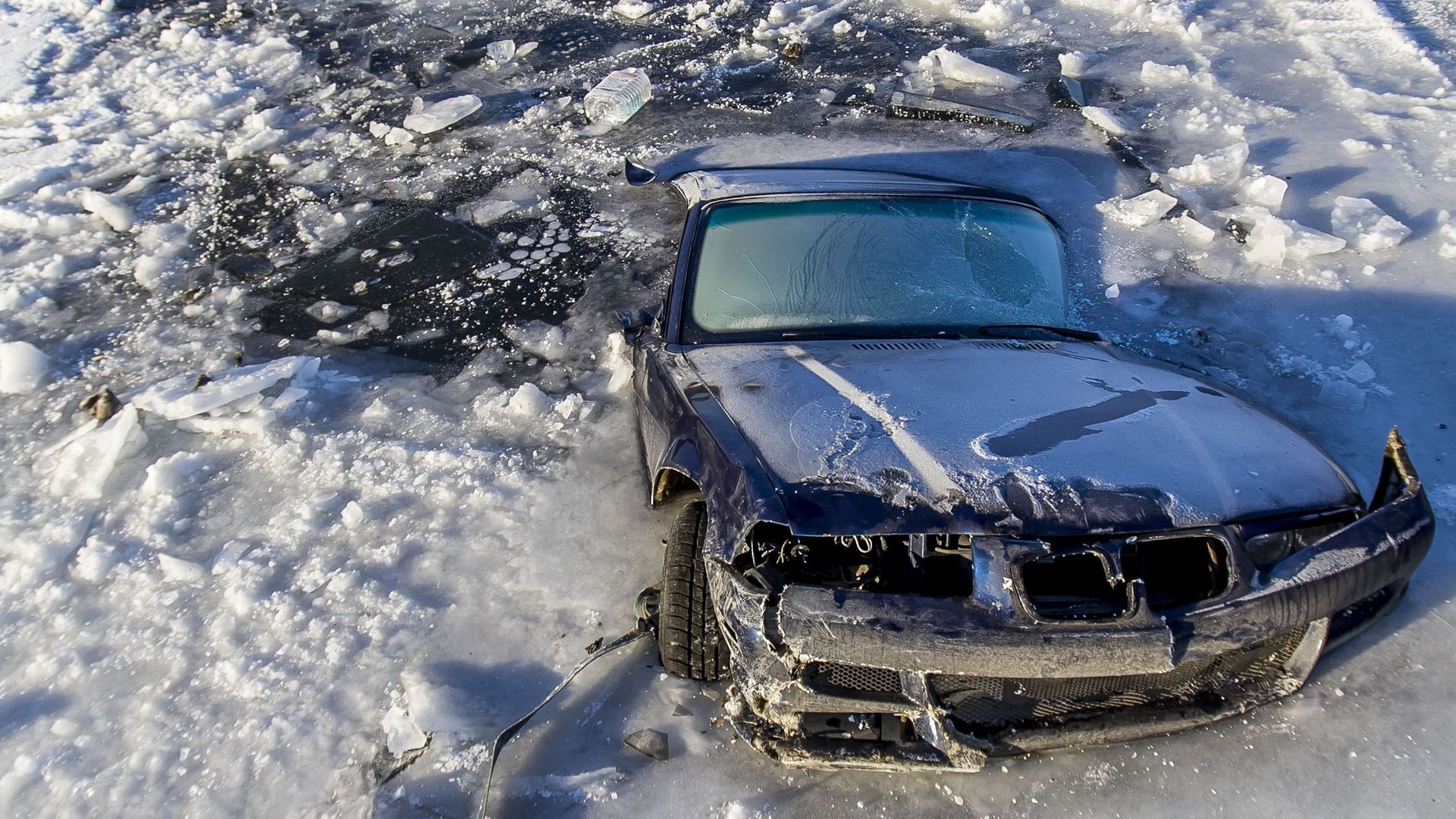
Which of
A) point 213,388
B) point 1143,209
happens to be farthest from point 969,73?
point 213,388

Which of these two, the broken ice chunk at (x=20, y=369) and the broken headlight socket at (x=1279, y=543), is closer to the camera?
the broken headlight socket at (x=1279, y=543)

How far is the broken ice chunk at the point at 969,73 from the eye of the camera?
7.13 metres

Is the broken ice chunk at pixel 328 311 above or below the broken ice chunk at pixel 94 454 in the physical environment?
below

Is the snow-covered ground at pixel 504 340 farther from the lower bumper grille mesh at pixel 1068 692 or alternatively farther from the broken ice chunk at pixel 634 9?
the lower bumper grille mesh at pixel 1068 692

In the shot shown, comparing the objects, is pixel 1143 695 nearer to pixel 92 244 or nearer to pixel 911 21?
pixel 92 244

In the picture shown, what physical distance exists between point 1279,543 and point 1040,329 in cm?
128

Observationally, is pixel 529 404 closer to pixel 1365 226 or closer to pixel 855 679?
pixel 855 679

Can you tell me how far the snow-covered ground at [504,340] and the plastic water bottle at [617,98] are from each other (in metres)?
0.16

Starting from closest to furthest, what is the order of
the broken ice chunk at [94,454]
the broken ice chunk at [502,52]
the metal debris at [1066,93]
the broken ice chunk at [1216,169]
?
the broken ice chunk at [94,454]
the broken ice chunk at [1216,169]
the metal debris at [1066,93]
the broken ice chunk at [502,52]

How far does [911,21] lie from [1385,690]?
→ 699 centimetres

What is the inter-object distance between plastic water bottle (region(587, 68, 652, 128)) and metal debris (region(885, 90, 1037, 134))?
190 centimetres

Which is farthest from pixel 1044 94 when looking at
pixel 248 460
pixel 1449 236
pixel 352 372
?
pixel 248 460

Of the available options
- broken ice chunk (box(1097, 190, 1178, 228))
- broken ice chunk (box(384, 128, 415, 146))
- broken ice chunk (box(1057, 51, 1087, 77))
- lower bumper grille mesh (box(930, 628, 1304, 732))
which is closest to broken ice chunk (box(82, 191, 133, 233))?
broken ice chunk (box(384, 128, 415, 146))

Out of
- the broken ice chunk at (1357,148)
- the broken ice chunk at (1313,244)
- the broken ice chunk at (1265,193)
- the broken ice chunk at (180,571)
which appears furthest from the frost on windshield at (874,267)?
the broken ice chunk at (1357,148)
